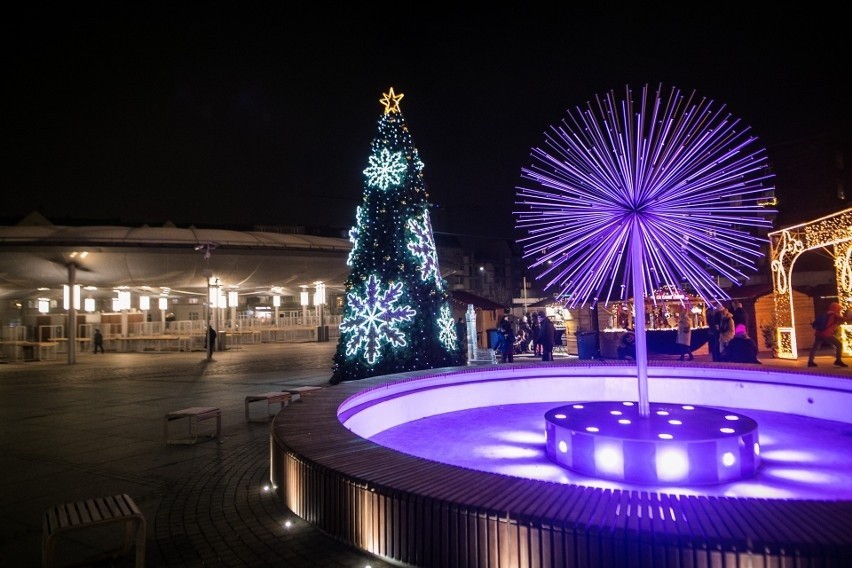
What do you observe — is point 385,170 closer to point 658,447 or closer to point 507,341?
point 507,341

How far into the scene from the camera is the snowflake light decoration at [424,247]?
42.5 ft

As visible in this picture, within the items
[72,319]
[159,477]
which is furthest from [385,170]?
[72,319]

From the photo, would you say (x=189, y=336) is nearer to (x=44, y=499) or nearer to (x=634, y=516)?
(x=44, y=499)

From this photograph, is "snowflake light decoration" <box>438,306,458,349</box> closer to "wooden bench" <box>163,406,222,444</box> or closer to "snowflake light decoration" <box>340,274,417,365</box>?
"snowflake light decoration" <box>340,274,417,365</box>

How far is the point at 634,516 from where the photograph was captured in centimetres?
306

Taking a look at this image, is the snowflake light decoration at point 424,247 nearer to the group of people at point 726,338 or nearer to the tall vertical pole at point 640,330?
the group of people at point 726,338

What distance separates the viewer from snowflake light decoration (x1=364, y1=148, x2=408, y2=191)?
13.0 meters

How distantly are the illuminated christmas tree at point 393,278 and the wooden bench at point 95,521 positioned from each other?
826cm

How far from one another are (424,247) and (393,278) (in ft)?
3.96

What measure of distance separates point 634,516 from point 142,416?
33.4 ft

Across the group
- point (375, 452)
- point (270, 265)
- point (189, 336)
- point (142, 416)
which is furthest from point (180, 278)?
point (375, 452)

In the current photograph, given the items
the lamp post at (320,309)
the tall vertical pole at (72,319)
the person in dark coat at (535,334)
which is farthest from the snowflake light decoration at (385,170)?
the lamp post at (320,309)

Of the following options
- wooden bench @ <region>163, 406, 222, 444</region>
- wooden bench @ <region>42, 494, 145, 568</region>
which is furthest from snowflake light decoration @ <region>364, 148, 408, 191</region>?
wooden bench @ <region>42, 494, 145, 568</region>

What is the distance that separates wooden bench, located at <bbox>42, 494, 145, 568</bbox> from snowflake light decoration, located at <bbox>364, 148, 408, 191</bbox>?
984 cm
